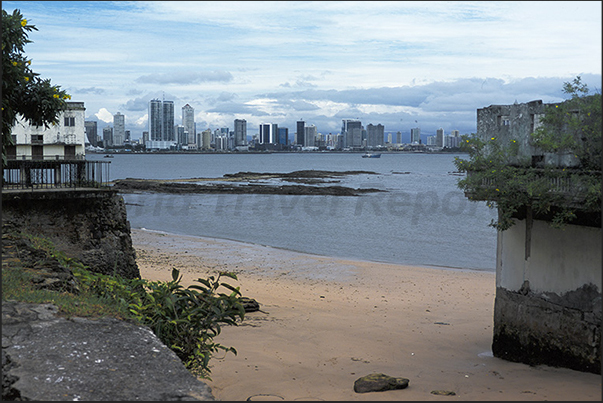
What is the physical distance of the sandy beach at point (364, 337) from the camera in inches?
337

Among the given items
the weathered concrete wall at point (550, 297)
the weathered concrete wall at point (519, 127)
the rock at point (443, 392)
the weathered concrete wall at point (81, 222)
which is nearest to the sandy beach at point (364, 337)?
the rock at point (443, 392)

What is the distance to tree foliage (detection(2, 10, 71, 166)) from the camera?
9.34 metres

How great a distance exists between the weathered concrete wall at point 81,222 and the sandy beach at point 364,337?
3.96 metres

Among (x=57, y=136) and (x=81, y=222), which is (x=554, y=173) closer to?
(x=81, y=222)

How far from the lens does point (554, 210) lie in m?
8.92

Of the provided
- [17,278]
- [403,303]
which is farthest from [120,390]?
[403,303]

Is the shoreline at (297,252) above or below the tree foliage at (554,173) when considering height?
below

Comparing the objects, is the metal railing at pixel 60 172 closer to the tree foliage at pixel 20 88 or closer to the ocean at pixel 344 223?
the tree foliage at pixel 20 88

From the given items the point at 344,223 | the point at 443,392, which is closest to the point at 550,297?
the point at 443,392

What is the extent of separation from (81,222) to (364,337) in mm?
7470

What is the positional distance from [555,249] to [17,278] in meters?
7.90

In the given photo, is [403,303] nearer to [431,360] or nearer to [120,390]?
[431,360]

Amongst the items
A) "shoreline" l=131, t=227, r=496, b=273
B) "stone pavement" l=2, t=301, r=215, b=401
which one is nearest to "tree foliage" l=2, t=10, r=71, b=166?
"stone pavement" l=2, t=301, r=215, b=401

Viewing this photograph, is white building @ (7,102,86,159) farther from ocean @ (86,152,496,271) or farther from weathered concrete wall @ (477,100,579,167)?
weathered concrete wall @ (477,100,579,167)
